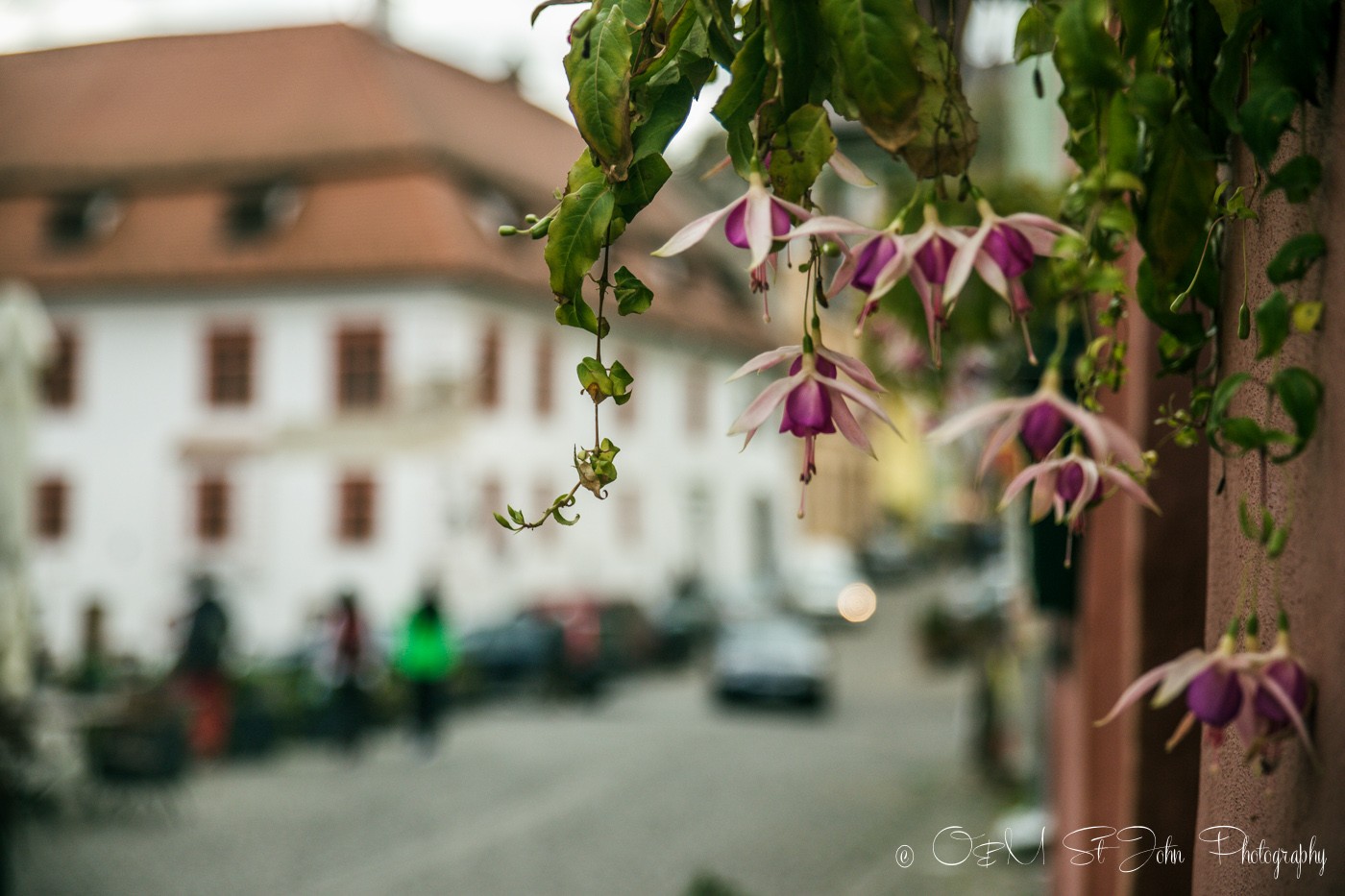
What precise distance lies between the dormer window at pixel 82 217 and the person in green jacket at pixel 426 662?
18709 millimetres

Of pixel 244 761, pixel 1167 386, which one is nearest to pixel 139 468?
pixel 244 761

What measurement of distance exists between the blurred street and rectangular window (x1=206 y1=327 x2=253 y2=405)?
12660 mm

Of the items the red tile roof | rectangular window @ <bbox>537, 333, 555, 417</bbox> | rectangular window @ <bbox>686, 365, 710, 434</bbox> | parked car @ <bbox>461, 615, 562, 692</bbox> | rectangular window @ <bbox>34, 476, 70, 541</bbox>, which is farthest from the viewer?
rectangular window @ <bbox>686, 365, 710, 434</bbox>

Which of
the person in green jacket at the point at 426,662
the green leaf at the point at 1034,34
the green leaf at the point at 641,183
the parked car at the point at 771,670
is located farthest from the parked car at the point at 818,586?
the green leaf at the point at 641,183

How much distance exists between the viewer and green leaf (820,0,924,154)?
4.22 ft

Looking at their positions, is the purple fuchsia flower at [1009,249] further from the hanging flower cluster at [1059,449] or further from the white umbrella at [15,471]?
the white umbrella at [15,471]

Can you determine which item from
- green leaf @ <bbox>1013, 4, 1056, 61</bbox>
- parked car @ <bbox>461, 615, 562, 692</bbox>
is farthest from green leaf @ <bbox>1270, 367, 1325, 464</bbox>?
parked car @ <bbox>461, 615, 562, 692</bbox>

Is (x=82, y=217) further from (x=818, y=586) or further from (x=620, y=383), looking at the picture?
(x=620, y=383)

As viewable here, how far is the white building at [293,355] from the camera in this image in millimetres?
28953

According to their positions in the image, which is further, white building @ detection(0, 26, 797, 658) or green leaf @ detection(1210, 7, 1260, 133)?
white building @ detection(0, 26, 797, 658)

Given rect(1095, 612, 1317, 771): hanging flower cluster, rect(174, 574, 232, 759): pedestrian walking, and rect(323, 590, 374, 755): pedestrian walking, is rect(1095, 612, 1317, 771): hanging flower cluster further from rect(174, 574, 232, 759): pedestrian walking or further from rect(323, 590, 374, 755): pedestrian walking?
rect(323, 590, 374, 755): pedestrian walking

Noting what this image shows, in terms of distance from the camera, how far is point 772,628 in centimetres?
2352

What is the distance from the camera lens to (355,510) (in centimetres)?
2944

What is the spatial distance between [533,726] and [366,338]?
12042 mm
